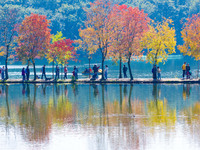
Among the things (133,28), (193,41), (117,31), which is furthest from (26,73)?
(193,41)

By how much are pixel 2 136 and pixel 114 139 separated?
5.60 m

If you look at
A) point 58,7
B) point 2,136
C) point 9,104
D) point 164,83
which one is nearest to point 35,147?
point 2,136

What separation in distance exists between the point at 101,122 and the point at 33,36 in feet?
122

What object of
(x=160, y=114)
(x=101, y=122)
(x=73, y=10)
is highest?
(x=73, y=10)

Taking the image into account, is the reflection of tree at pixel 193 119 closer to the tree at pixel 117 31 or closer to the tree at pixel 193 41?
the tree at pixel 193 41

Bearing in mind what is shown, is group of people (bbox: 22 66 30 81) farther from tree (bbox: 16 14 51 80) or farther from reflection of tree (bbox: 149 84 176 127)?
reflection of tree (bbox: 149 84 176 127)

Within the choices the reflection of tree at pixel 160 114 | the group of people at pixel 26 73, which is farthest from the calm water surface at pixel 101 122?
the group of people at pixel 26 73

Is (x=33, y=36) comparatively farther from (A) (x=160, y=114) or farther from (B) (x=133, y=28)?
(A) (x=160, y=114)

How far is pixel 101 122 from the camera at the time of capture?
24.5m

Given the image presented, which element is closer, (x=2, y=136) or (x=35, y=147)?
(x=35, y=147)

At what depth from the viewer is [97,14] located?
57.5 meters

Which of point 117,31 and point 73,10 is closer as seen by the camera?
point 117,31

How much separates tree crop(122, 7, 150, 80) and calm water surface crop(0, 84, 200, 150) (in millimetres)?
21419

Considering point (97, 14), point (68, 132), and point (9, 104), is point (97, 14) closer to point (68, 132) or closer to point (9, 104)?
point (9, 104)
